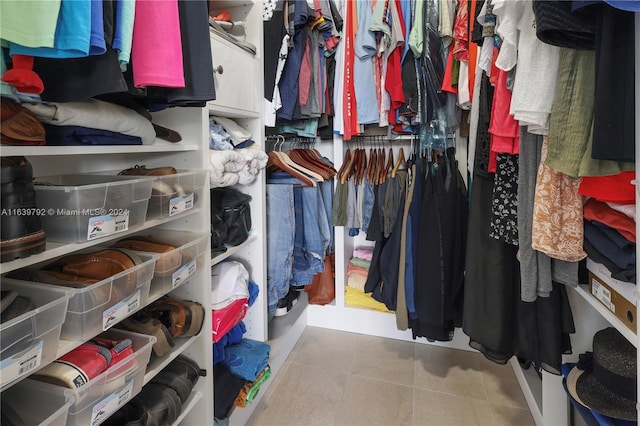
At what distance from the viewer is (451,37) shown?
1.80m

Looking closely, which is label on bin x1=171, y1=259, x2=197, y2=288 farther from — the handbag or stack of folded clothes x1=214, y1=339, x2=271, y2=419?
the handbag

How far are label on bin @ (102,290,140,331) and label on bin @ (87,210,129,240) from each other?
0.17 meters

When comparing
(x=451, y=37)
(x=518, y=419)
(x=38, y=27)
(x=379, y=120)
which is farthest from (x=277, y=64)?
(x=518, y=419)

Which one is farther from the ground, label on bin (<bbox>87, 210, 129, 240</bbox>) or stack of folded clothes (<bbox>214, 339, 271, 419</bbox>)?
label on bin (<bbox>87, 210, 129, 240</bbox>)

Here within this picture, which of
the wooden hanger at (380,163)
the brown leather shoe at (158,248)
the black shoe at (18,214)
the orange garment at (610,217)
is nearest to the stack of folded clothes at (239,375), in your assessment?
the brown leather shoe at (158,248)

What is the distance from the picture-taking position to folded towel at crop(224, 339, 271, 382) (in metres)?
1.45

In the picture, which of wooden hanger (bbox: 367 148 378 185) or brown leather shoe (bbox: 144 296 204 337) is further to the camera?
wooden hanger (bbox: 367 148 378 185)

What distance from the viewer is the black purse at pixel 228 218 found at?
1398 millimetres

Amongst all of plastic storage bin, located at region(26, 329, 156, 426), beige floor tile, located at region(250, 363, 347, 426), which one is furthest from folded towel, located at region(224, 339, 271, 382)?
plastic storage bin, located at region(26, 329, 156, 426)

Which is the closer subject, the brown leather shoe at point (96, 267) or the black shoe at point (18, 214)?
the black shoe at point (18, 214)

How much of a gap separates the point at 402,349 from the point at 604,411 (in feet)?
3.93

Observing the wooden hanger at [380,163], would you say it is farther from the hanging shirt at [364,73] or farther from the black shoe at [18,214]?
the black shoe at [18,214]

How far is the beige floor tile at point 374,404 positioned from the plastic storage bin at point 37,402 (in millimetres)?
1141

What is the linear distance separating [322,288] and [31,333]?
181cm
